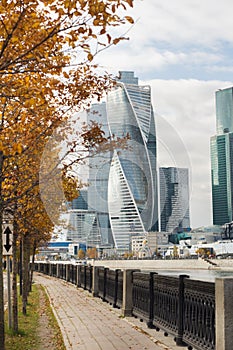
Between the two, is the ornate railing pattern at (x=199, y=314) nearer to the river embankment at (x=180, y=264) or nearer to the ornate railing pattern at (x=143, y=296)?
the ornate railing pattern at (x=143, y=296)

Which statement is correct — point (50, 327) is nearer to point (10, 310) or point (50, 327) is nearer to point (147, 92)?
point (10, 310)

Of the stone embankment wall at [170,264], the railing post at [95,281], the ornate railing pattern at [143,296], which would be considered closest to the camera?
the ornate railing pattern at [143,296]

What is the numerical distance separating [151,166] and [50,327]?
8559mm

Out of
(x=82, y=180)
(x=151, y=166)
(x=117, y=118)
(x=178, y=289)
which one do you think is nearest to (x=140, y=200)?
(x=151, y=166)

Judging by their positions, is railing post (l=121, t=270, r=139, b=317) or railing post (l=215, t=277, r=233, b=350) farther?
railing post (l=121, t=270, r=139, b=317)

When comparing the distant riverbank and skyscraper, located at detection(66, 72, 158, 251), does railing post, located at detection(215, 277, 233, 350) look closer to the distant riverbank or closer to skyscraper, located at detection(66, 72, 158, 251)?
skyscraper, located at detection(66, 72, 158, 251)

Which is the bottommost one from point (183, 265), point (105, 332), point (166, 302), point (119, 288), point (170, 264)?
point (183, 265)

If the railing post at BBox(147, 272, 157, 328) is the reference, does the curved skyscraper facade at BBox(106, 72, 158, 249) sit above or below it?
above

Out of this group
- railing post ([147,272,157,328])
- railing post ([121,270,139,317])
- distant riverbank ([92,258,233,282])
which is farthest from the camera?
distant riverbank ([92,258,233,282])

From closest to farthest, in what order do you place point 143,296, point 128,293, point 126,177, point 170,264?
1. point 143,296
2. point 128,293
3. point 126,177
4. point 170,264

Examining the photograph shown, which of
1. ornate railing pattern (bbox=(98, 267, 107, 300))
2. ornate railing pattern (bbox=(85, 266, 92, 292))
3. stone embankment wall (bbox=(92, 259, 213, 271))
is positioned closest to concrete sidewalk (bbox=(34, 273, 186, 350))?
ornate railing pattern (bbox=(98, 267, 107, 300))

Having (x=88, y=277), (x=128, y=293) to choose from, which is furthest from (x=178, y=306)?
(x=88, y=277)

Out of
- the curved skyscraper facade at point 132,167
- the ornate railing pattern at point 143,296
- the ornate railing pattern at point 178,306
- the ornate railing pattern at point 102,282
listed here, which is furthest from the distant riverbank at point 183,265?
the ornate railing pattern at point 178,306

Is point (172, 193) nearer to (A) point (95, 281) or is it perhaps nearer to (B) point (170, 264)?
(A) point (95, 281)
